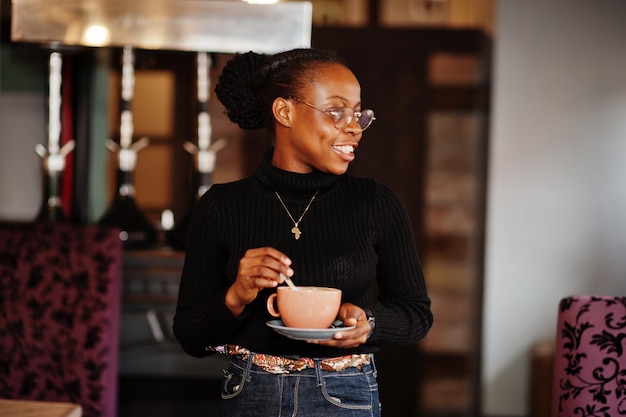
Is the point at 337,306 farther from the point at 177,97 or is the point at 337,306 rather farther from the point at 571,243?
the point at 177,97

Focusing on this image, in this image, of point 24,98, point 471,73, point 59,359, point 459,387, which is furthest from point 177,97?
point 59,359

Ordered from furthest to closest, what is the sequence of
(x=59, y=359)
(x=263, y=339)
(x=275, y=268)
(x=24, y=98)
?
1. (x=24, y=98)
2. (x=59, y=359)
3. (x=263, y=339)
4. (x=275, y=268)

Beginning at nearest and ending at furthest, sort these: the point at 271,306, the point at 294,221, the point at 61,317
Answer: the point at 271,306, the point at 294,221, the point at 61,317

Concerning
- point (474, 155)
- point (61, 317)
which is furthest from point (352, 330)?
point (474, 155)

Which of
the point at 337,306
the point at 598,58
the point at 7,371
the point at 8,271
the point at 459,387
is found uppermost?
the point at 598,58

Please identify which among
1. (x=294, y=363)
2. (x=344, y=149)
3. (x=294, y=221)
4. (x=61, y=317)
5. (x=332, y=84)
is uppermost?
(x=332, y=84)

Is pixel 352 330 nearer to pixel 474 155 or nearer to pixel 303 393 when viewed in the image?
pixel 303 393

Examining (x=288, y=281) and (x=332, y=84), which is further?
(x=332, y=84)

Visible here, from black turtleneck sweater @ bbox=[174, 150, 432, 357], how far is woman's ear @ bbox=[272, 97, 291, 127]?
0.08m

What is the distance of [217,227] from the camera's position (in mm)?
1437

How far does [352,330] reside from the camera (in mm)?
1222

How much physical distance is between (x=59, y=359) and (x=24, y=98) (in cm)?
183

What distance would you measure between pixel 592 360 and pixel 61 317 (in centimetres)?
133

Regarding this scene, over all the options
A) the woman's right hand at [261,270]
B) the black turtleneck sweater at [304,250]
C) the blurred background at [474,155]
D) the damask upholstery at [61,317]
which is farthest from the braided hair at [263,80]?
the blurred background at [474,155]
